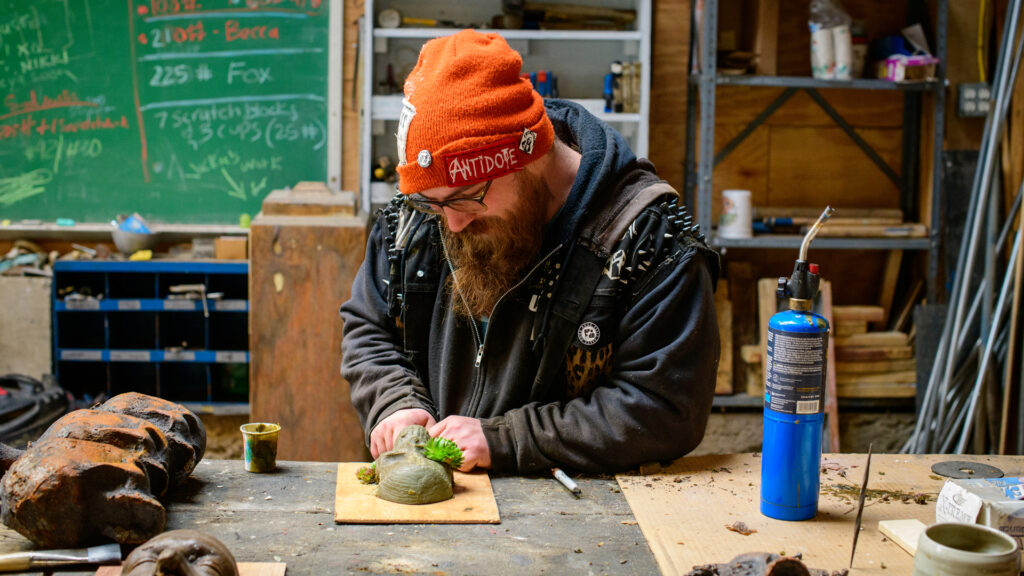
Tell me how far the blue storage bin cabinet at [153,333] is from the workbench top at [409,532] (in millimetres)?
2675

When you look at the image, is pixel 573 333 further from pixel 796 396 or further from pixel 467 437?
pixel 796 396

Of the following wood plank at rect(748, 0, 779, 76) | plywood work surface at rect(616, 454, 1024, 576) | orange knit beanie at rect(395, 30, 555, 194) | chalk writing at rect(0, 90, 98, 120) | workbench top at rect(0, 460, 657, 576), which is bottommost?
workbench top at rect(0, 460, 657, 576)

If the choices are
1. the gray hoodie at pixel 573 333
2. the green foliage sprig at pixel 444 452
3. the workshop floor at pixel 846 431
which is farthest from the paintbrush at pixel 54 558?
the workshop floor at pixel 846 431

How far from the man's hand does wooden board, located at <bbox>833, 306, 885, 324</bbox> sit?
292 centimetres

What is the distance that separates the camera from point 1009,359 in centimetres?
369

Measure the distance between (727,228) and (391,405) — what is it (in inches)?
96.3

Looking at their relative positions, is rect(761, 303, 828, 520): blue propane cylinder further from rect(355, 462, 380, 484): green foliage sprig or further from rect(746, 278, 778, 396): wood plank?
rect(746, 278, 778, 396): wood plank

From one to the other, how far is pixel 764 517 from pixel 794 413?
0.24m

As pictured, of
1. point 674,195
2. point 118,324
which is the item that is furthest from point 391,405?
point 118,324

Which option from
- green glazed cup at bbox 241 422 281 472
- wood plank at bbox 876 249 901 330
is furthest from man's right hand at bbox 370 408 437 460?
wood plank at bbox 876 249 901 330

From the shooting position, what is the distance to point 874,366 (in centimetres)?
450

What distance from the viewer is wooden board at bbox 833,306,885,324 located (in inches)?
176

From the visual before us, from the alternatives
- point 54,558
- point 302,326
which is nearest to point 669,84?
point 302,326

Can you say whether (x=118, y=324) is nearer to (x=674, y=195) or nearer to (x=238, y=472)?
(x=238, y=472)
